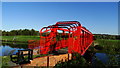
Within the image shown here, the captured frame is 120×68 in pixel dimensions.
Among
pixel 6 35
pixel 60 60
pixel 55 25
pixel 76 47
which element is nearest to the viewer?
pixel 60 60

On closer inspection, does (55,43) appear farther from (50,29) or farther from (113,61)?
(113,61)

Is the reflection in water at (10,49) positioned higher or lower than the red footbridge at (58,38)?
lower

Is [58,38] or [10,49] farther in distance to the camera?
[10,49]

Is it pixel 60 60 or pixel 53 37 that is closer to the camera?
pixel 60 60

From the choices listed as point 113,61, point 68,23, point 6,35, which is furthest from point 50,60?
point 6,35

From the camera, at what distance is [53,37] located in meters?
12.8

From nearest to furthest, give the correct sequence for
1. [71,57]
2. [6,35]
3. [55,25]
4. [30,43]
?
[71,57], [55,25], [30,43], [6,35]

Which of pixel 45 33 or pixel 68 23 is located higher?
pixel 68 23

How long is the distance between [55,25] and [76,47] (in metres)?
2.79

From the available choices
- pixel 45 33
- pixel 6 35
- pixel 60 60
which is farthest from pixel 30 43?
pixel 6 35

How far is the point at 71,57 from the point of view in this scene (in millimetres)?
9820

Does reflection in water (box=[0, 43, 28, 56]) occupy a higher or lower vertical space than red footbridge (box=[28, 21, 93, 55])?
lower

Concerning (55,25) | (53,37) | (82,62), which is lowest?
(82,62)

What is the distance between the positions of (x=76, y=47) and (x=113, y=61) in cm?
360
